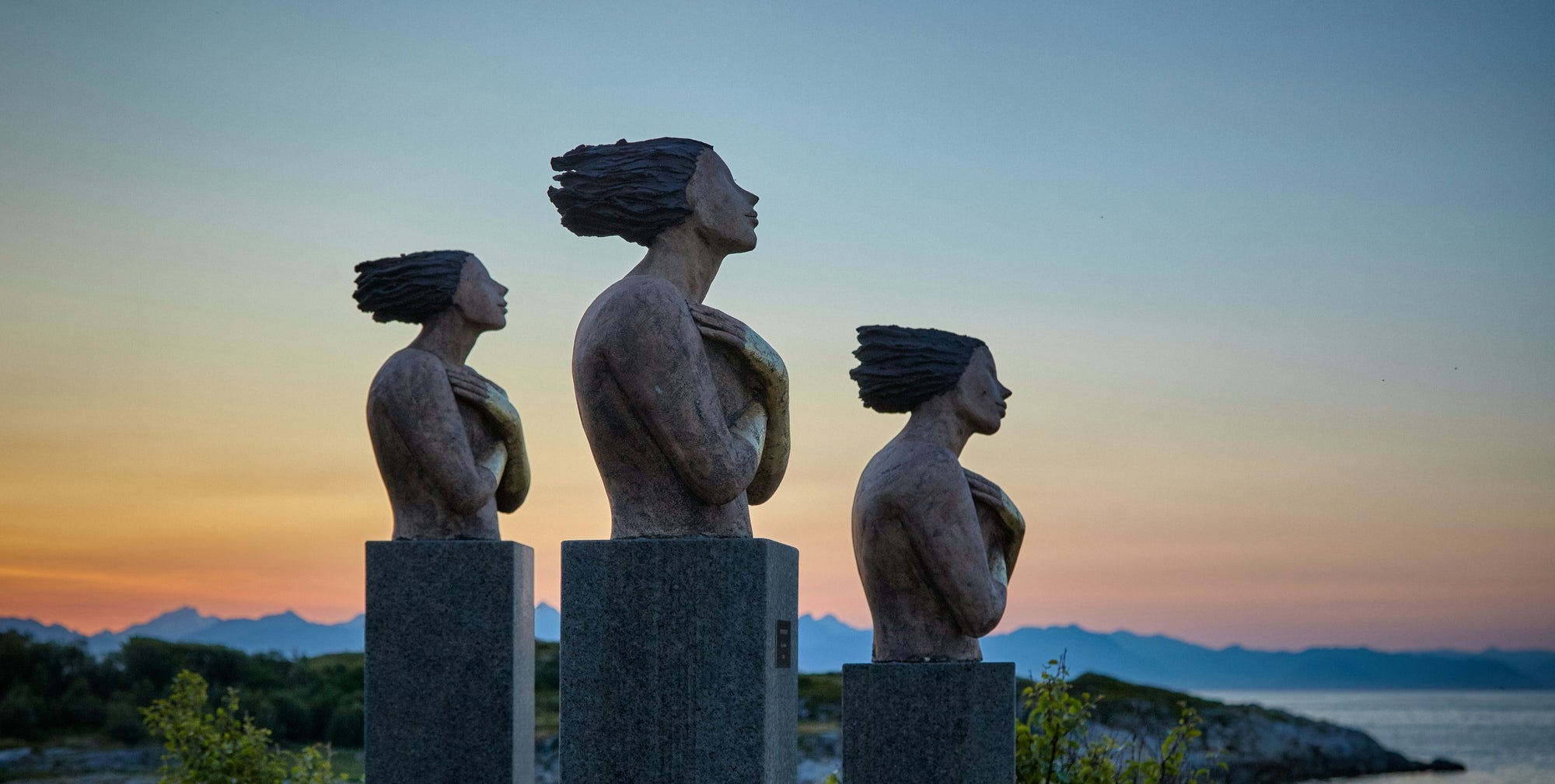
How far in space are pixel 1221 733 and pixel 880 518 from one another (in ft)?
77.1

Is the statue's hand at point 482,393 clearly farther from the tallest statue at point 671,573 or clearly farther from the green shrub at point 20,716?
the green shrub at point 20,716

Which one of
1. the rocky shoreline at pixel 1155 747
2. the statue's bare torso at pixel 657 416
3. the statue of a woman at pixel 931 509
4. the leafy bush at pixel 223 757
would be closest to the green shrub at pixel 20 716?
the rocky shoreline at pixel 1155 747

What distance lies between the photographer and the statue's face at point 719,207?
5863mm

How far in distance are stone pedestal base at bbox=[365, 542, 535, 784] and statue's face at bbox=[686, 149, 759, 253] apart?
2.55 m

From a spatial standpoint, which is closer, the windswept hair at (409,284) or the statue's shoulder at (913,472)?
the statue's shoulder at (913,472)

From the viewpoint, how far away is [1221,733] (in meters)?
28.4

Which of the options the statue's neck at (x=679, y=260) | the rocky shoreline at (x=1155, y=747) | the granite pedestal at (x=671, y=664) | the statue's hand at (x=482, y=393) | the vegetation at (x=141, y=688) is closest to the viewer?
the granite pedestal at (x=671, y=664)

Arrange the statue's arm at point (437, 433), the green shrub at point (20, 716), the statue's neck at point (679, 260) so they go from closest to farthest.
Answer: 1. the statue's neck at point (679, 260)
2. the statue's arm at point (437, 433)
3. the green shrub at point (20, 716)

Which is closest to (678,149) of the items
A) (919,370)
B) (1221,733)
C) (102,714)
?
(919,370)

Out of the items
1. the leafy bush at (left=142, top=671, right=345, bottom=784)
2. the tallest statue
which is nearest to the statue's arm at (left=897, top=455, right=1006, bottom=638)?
the tallest statue

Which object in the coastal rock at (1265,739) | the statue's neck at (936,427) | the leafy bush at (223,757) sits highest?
the statue's neck at (936,427)

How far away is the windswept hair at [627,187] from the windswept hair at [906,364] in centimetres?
182

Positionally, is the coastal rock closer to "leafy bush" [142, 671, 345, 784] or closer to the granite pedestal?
"leafy bush" [142, 671, 345, 784]

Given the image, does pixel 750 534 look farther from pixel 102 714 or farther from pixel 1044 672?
pixel 102 714
